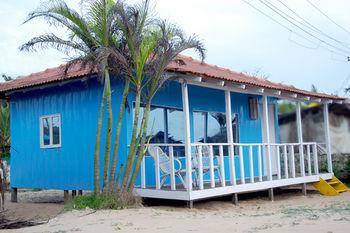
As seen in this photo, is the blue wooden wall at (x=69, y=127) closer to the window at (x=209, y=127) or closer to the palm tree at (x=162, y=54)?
the window at (x=209, y=127)

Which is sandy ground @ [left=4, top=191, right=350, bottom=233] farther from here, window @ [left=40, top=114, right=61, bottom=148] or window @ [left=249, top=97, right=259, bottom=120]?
window @ [left=249, top=97, right=259, bottom=120]

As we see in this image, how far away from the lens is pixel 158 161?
11516mm

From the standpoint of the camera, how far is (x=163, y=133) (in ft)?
42.2

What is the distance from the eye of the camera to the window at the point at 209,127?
45.3ft

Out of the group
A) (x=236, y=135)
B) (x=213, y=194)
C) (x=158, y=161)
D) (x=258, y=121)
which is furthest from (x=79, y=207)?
(x=258, y=121)

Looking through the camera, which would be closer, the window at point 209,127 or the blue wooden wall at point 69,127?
the blue wooden wall at point 69,127

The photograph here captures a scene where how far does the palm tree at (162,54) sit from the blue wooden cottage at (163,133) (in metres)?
0.31

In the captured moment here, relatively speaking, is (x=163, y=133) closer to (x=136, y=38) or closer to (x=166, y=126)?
(x=166, y=126)

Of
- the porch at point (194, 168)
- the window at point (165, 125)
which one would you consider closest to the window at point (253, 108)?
the porch at point (194, 168)

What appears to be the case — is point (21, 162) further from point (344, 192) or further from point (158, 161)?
point (344, 192)

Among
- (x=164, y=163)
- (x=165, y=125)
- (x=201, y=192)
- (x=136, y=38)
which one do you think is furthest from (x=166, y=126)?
(x=136, y=38)

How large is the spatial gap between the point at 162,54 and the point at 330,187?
743cm

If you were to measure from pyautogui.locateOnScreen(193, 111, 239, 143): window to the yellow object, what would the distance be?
295 cm

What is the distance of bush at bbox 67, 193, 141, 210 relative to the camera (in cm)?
1052
